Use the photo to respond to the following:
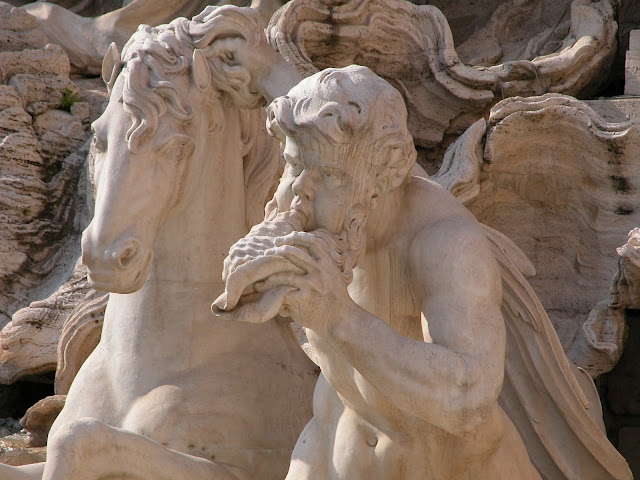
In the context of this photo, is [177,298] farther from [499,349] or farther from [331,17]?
[331,17]

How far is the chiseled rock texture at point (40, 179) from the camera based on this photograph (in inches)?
187

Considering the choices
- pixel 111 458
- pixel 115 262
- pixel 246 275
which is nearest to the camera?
pixel 246 275

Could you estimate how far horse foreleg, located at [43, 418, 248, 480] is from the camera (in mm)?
2750

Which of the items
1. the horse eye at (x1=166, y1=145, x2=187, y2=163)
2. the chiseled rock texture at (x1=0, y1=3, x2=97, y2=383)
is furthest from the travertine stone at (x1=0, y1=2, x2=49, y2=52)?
the horse eye at (x1=166, y1=145, x2=187, y2=163)

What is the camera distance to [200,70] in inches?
120

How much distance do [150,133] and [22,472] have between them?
0.84 metres

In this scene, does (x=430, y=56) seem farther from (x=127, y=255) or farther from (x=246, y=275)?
(x=246, y=275)

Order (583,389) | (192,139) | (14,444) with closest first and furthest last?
1. (192,139)
2. (583,389)
3. (14,444)

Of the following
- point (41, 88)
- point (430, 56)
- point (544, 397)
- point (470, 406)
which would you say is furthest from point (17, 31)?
point (470, 406)

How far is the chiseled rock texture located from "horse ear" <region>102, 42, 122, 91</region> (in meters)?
1.45

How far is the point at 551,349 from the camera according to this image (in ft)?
10.2

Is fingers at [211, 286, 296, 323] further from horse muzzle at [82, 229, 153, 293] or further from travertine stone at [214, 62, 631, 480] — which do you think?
horse muzzle at [82, 229, 153, 293]

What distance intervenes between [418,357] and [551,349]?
75 cm

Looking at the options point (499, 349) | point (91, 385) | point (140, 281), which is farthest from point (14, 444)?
point (499, 349)
